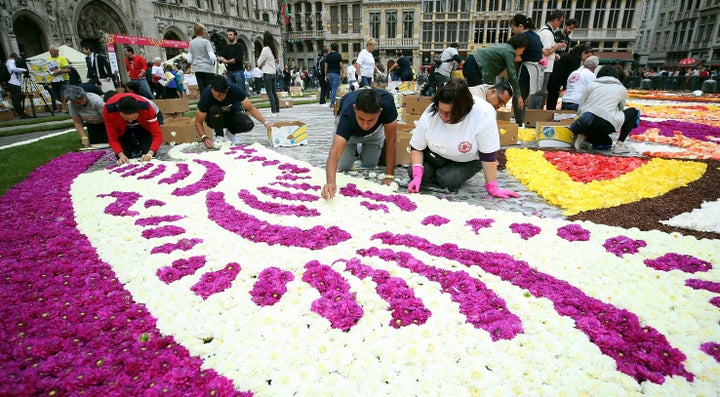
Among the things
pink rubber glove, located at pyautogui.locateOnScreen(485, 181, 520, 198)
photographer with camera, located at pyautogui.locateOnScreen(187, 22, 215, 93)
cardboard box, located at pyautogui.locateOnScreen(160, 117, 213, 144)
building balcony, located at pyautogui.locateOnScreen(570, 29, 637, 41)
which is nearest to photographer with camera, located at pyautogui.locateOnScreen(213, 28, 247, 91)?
photographer with camera, located at pyautogui.locateOnScreen(187, 22, 215, 93)

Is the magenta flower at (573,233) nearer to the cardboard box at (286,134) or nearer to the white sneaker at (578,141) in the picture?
the white sneaker at (578,141)

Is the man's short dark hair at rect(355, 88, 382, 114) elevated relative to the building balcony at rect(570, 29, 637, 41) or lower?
lower

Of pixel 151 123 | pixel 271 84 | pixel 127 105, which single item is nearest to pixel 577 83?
pixel 271 84

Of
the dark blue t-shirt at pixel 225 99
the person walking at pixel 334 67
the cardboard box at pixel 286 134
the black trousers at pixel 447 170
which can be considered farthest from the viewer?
the person walking at pixel 334 67

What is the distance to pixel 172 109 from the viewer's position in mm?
9016

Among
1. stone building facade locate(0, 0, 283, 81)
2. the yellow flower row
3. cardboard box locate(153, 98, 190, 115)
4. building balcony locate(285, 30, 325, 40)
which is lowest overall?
the yellow flower row

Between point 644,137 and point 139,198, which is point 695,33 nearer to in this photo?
point 644,137

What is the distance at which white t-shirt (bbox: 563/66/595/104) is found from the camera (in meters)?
7.72

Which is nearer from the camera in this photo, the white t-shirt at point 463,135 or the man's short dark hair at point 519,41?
the white t-shirt at point 463,135

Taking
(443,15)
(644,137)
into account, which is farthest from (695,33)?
(644,137)

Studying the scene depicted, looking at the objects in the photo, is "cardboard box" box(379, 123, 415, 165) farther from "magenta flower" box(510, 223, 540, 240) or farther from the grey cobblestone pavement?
"magenta flower" box(510, 223, 540, 240)

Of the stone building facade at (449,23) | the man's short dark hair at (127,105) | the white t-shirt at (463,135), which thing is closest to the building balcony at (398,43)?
the stone building facade at (449,23)

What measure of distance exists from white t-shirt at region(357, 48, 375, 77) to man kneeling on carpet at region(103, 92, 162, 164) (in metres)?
7.62

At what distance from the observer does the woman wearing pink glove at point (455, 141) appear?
3539 millimetres
